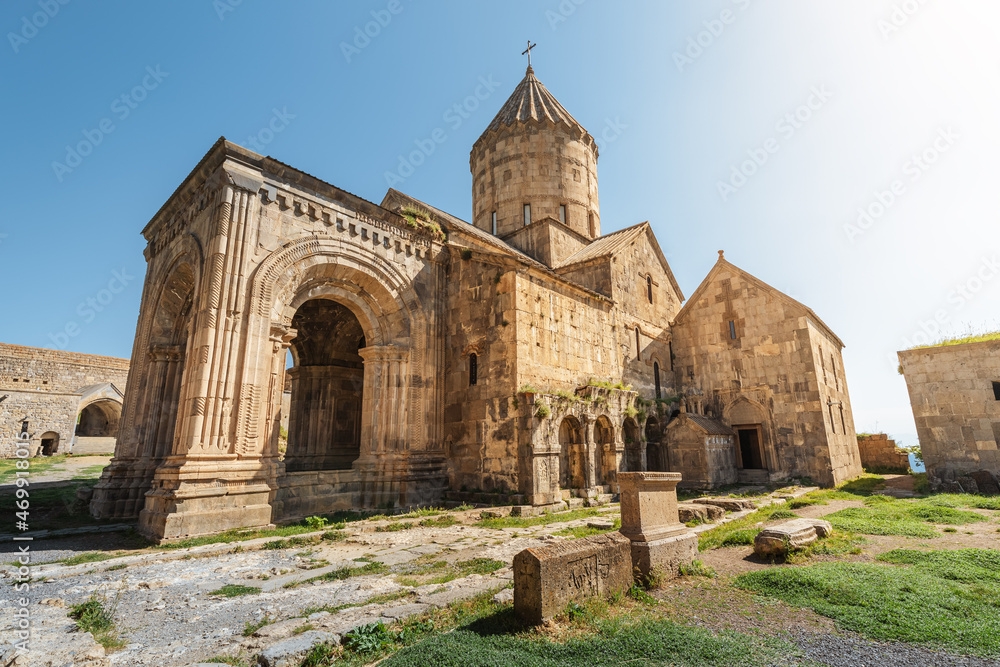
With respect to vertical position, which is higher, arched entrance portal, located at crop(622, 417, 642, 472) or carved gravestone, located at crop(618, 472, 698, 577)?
arched entrance portal, located at crop(622, 417, 642, 472)

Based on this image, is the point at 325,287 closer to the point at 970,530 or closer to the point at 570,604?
the point at 570,604

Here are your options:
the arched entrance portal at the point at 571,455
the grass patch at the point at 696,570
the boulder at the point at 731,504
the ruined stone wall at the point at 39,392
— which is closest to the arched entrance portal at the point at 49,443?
the ruined stone wall at the point at 39,392

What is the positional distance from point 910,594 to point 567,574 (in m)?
3.09

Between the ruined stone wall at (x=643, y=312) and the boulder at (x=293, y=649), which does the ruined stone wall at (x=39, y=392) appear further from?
the boulder at (x=293, y=649)

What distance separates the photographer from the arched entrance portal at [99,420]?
2711 cm

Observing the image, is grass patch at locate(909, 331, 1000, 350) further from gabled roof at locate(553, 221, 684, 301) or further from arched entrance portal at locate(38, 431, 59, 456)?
arched entrance portal at locate(38, 431, 59, 456)

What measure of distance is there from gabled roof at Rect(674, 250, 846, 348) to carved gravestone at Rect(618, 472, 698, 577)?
12.1m

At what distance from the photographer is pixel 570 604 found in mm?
3834

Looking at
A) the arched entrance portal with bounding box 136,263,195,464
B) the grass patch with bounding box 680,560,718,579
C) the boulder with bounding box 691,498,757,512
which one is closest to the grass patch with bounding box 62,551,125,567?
the arched entrance portal with bounding box 136,263,195,464

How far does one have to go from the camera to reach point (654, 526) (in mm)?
5277

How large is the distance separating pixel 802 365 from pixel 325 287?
45.6 feet

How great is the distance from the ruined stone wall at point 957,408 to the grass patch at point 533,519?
10014 millimetres

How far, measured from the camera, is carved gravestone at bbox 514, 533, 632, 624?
3.65 metres

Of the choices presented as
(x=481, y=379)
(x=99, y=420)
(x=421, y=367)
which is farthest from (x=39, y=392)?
(x=481, y=379)
